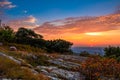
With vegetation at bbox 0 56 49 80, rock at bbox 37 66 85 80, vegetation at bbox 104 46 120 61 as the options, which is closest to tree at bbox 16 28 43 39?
vegetation at bbox 104 46 120 61

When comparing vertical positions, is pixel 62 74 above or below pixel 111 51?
below

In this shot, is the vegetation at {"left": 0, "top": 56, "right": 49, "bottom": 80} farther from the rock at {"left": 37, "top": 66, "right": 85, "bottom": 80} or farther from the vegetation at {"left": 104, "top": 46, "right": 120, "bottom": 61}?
the vegetation at {"left": 104, "top": 46, "right": 120, "bottom": 61}

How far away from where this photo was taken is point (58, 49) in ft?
156

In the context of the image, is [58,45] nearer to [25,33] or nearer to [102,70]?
[25,33]

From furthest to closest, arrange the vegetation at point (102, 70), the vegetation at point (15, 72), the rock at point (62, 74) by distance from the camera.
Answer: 1. the vegetation at point (102, 70)
2. the rock at point (62, 74)
3. the vegetation at point (15, 72)

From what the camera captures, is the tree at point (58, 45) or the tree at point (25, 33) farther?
the tree at point (25, 33)

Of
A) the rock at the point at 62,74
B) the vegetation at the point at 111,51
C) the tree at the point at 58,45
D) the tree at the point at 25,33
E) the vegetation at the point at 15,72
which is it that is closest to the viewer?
the vegetation at the point at 15,72

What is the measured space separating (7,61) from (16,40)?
31.6 m

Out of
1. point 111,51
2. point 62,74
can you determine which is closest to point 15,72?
point 62,74

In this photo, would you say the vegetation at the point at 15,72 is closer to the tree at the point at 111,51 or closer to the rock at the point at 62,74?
the rock at the point at 62,74

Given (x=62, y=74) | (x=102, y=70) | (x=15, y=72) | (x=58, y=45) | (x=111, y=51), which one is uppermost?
(x=58, y=45)

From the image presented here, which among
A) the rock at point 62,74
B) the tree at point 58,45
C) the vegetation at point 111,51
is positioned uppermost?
the tree at point 58,45

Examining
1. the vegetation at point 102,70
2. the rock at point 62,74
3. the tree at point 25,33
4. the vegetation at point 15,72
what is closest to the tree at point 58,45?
the tree at point 25,33

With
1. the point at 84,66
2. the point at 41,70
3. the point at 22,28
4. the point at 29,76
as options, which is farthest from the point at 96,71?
the point at 22,28
